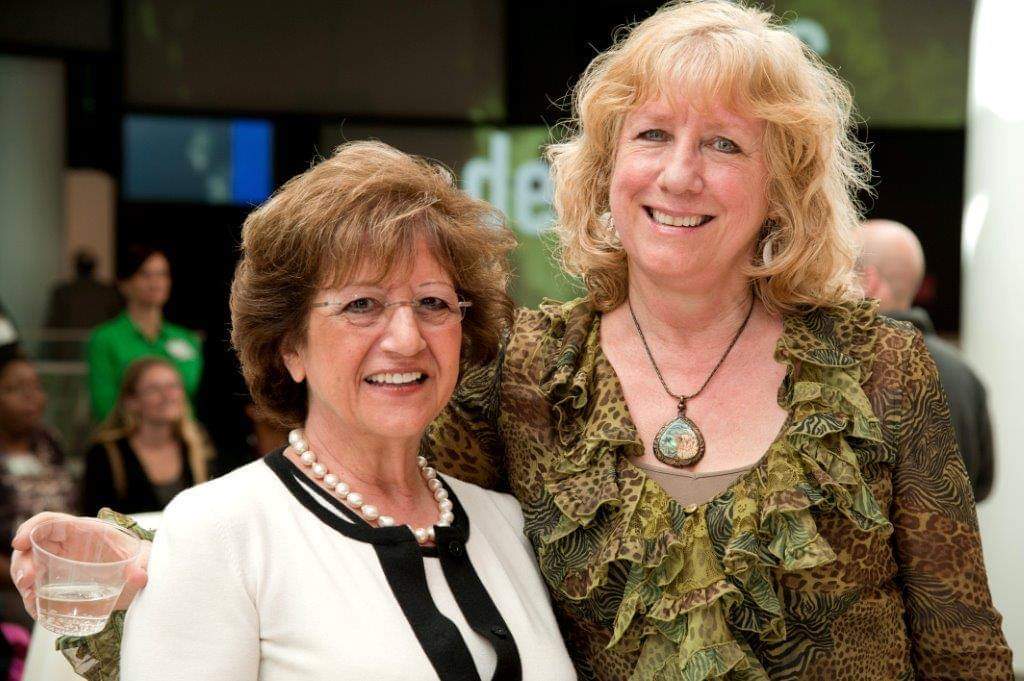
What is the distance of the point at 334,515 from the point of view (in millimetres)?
1992

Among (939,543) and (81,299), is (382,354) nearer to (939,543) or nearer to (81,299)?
(939,543)

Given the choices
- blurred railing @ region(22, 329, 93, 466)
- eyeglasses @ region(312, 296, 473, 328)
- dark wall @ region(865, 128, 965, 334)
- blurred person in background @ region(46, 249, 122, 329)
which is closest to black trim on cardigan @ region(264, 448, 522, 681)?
eyeglasses @ region(312, 296, 473, 328)

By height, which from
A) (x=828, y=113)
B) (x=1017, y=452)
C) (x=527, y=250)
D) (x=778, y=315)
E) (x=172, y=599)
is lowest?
(x=1017, y=452)

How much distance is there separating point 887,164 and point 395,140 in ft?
8.69

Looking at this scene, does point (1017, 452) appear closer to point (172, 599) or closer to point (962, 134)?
point (962, 134)

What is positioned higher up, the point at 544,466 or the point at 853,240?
the point at 853,240

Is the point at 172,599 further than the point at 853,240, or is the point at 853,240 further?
the point at 853,240

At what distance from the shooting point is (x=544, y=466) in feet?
7.63

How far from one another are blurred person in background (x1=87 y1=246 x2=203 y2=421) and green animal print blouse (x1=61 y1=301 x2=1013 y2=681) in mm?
3913

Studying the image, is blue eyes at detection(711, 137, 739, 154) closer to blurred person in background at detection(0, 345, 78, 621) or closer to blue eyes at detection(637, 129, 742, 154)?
blue eyes at detection(637, 129, 742, 154)

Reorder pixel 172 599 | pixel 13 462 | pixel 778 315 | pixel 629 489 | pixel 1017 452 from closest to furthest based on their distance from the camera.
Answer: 1. pixel 172 599
2. pixel 629 489
3. pixel 778 315
4. pixel 13 462
5. pixel 1017 452

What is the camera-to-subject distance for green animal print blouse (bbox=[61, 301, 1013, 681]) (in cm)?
212

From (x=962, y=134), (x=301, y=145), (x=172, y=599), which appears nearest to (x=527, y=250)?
(x=301, y=145)

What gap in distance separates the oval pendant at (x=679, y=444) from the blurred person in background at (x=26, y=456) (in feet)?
12.1
